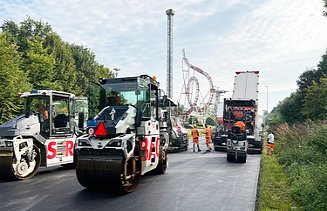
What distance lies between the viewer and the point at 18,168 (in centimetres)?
Answer: 887

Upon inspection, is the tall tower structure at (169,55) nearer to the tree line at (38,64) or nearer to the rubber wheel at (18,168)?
the tree line at (38,64)

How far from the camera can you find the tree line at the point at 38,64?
66.0ft

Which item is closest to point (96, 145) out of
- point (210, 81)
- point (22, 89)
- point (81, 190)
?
point (81, 190)

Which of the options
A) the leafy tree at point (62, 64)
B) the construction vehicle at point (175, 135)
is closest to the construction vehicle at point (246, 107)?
the construction vehicle at point (175, 135)

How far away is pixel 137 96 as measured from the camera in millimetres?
8258

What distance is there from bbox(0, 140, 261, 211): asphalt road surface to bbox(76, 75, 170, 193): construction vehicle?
0.42m

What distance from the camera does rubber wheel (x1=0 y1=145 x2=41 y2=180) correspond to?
854 centimetres

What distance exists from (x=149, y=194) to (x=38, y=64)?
2479 centimetres

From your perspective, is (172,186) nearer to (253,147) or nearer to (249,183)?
(249,183)

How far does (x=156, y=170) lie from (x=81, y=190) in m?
2.96

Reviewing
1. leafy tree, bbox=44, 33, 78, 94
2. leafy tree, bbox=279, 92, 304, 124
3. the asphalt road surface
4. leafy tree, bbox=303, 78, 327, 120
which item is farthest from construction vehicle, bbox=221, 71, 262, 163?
leafy tree, bbox=44, 33, 78, 94

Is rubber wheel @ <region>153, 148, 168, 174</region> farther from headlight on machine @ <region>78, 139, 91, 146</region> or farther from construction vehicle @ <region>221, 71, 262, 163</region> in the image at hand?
construction vehicle @ <region>221, 71, 262, 163</region>

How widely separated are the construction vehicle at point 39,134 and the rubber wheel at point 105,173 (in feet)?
8.31

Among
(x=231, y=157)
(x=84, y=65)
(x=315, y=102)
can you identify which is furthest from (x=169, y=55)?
(x=231, y=157)
